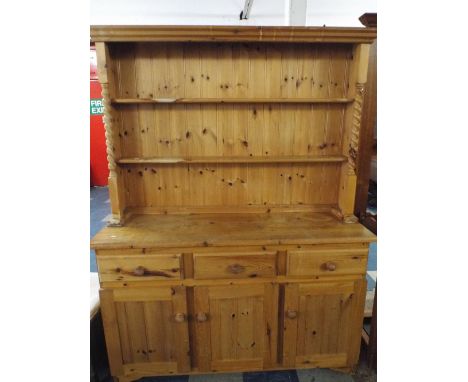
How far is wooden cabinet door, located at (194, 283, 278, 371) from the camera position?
1.50 m

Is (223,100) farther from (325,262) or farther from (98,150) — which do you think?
(98,150)

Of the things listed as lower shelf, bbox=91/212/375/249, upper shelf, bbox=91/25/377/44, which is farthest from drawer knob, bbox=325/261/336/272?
upper shelf, bbox=91/25/377/44

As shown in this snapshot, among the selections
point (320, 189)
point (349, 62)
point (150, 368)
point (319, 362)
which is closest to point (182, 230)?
point (150, 368)

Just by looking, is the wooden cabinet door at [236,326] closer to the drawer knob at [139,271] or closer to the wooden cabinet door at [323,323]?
the wooden cabinet door at [323,323]

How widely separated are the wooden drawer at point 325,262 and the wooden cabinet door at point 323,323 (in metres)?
0.07

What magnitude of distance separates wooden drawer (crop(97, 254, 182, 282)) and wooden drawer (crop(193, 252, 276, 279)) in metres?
0.12

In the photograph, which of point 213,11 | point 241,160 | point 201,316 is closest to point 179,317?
point 201,316

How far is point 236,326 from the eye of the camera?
1553 mm

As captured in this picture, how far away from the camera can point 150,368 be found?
1568 mm

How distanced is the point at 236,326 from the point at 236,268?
352mm

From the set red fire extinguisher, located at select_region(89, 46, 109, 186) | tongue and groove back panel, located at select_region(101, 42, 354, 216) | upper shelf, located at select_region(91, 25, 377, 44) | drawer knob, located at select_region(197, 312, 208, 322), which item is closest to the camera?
upper shelf, located at select_region(91, 25, 377, 44)

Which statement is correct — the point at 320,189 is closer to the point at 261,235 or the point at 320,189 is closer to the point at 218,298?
the point at 261,235

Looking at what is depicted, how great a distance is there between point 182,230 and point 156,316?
47 cm

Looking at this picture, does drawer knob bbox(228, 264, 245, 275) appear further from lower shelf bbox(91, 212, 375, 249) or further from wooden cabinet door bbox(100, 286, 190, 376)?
wooden cabinet door bbox(100, 286, 190, 376)
